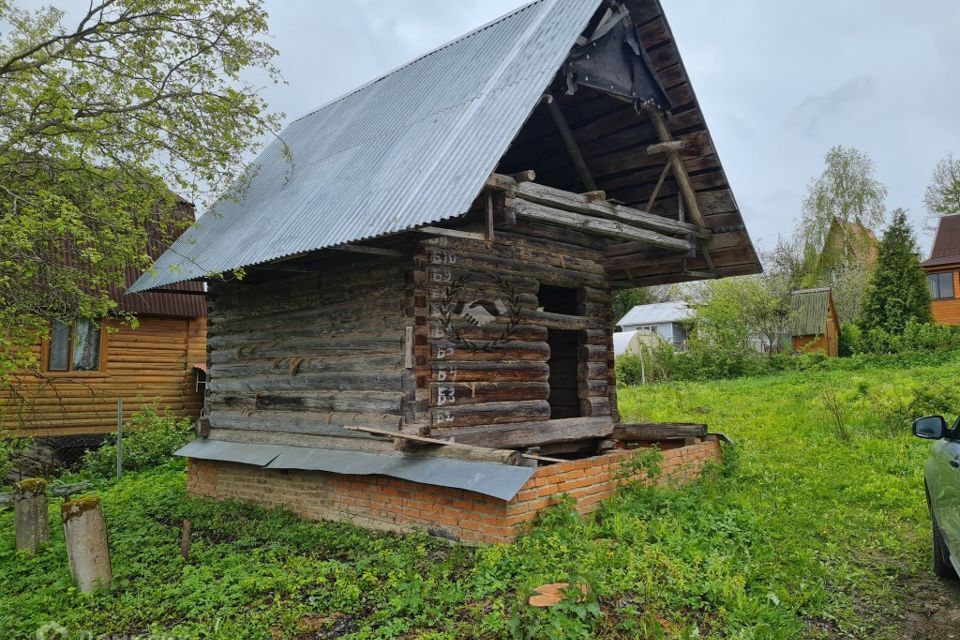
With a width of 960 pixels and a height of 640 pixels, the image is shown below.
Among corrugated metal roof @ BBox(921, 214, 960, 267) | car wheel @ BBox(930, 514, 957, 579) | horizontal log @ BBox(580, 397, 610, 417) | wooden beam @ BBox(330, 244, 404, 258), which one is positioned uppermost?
corrugated metal roof @ BBox(921, 214, 960, 267)

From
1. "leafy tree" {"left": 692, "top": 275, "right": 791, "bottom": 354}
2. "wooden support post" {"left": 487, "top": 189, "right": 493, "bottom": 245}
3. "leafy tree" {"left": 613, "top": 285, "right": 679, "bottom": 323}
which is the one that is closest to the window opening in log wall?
"wooden support post" {"left": 487, "top": 189, "right": 493, "bottom": 245}

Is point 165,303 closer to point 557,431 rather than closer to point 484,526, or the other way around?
point 557,431

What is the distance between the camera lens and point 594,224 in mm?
8125

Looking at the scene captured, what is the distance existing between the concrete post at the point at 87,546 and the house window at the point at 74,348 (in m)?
9.70

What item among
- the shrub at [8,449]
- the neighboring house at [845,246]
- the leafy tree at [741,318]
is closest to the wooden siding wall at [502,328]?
the shrub at [8,449]

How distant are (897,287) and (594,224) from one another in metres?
22.7

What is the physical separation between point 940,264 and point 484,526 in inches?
1183

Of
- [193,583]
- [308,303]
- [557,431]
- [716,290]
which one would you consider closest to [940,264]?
[716,290]

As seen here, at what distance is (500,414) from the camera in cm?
816

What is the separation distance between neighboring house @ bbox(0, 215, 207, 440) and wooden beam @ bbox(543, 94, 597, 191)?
9.64 m

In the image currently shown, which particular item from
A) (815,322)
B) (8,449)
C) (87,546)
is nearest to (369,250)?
(87,546)

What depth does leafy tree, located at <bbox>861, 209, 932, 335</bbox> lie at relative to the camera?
24969mm

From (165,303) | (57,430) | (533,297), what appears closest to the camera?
(533,297)

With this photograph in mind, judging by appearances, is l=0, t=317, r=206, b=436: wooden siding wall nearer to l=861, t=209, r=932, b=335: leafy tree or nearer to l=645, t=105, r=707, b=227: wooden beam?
l=645, t=105, r=707, b=227: wooden beam
